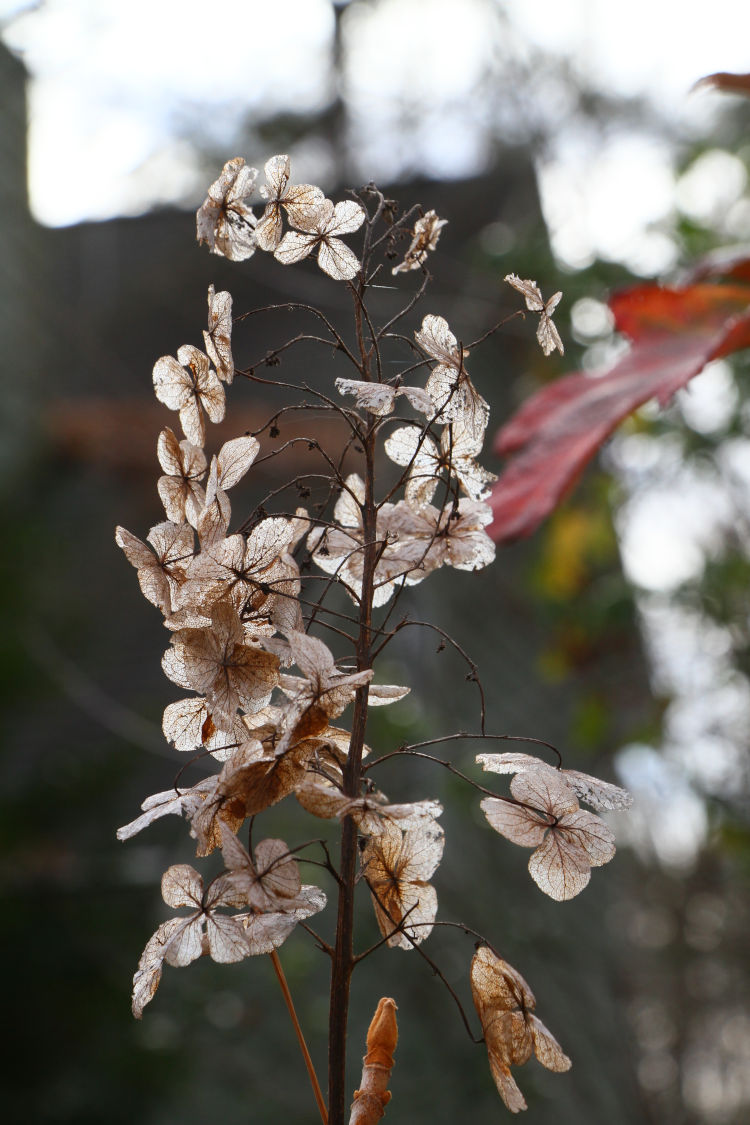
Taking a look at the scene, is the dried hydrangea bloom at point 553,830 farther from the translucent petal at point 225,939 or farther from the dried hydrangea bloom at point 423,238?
the dried hydrangea bloom at point 423,238

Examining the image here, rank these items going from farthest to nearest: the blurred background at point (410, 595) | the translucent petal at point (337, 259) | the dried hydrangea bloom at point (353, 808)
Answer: the blurred background at point (410, 595) < the translucent petal at point (337, 259) < the dried hydrangea bloom at point (353, 808)

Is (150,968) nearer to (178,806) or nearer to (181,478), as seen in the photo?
(178,806)

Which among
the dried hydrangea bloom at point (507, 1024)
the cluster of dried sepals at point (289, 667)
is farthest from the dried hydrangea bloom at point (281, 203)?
the dried hydrangea bloom at point (507, 1024)

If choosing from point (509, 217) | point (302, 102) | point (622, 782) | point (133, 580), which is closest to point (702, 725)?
point (622, 782)

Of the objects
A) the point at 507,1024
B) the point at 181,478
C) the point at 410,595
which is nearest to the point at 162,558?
the point at 181,478

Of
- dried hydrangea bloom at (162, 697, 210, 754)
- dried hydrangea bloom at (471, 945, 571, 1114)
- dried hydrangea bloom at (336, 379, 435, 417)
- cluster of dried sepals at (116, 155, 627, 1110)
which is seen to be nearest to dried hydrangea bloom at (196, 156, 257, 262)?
cluster of dried sepals at (116, 155, 627, 1110)

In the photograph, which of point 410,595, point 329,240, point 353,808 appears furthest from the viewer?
point 410,595

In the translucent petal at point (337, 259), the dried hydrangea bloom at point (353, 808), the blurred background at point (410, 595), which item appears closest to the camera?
the dried hydrangea bloom at point (353, 808)
